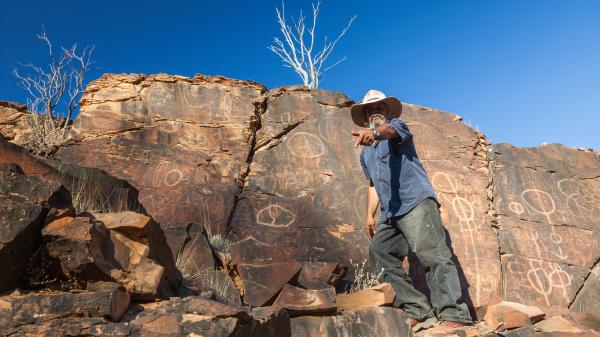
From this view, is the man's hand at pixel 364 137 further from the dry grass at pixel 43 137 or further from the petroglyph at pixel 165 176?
the dry grass at pixel 43 137

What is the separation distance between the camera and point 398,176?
4.51 meters

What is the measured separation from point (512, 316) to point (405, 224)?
1164mm

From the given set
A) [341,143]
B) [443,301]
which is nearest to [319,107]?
[341,143]

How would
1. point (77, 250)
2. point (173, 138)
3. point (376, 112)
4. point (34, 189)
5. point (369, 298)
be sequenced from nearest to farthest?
point (77, 250) < point (34, 189) < point (369, 298) < point (376, 112) < point (173, 138)

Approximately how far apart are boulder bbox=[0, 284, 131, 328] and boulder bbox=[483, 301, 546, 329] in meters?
3.21

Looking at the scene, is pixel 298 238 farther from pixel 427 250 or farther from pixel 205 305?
pixel 205 305

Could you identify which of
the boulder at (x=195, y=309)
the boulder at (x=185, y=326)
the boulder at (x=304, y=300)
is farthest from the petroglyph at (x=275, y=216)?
the boulder at (x=185, y=326)

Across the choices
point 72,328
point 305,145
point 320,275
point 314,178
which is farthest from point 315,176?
point 72,328

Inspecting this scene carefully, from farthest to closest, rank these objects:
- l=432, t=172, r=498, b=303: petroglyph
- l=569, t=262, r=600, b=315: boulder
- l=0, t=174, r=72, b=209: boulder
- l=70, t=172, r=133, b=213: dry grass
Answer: l=569, t=262, r=600, b=315: boulder, l=432, t=172, r=498, b=303: petroglyph, l=70, t=172, r=133, b=213: dry grass, l=0, t=174, r=72, b=209: boulder

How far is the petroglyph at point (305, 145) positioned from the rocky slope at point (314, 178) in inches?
0.7

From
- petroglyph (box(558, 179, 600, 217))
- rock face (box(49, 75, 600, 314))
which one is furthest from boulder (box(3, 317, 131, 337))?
petroglyph (box(558, 179, 600, 217))

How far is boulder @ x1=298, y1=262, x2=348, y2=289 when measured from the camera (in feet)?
14.1

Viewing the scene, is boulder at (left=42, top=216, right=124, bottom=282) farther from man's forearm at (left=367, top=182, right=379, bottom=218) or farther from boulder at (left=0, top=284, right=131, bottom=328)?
man's forearm at (left=367, top=182, right=379, bottom=218)

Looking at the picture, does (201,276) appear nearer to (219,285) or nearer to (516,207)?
(219,285)
